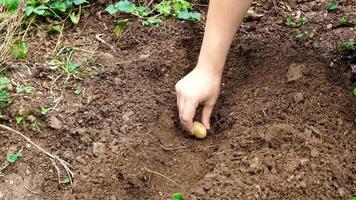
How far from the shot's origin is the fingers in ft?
6.21

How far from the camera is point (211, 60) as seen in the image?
1915 mm

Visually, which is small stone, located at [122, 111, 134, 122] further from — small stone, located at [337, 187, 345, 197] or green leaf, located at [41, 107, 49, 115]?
small stone, located at [337, 187, 345, 197]

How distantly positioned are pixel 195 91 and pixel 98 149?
38 cm

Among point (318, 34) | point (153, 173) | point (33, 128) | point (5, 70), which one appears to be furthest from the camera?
point (318, 34)

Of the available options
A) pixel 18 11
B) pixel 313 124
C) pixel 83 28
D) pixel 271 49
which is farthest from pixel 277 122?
pixel 18 11

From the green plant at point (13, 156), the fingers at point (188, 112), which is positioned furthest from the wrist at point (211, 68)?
the green plant at point (13, 156)

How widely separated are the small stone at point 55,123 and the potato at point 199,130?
1.52 feet

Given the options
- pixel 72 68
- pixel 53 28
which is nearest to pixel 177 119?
pixel 72 68

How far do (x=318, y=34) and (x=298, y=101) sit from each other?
0.49 metres

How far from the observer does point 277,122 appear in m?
1.96

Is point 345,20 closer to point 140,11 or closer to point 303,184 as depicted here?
point 140,11

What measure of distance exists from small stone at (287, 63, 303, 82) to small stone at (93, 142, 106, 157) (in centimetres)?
71

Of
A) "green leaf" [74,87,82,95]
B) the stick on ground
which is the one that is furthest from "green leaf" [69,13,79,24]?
the stick on ground

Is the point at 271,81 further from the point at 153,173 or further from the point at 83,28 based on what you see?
the point at 83,28
